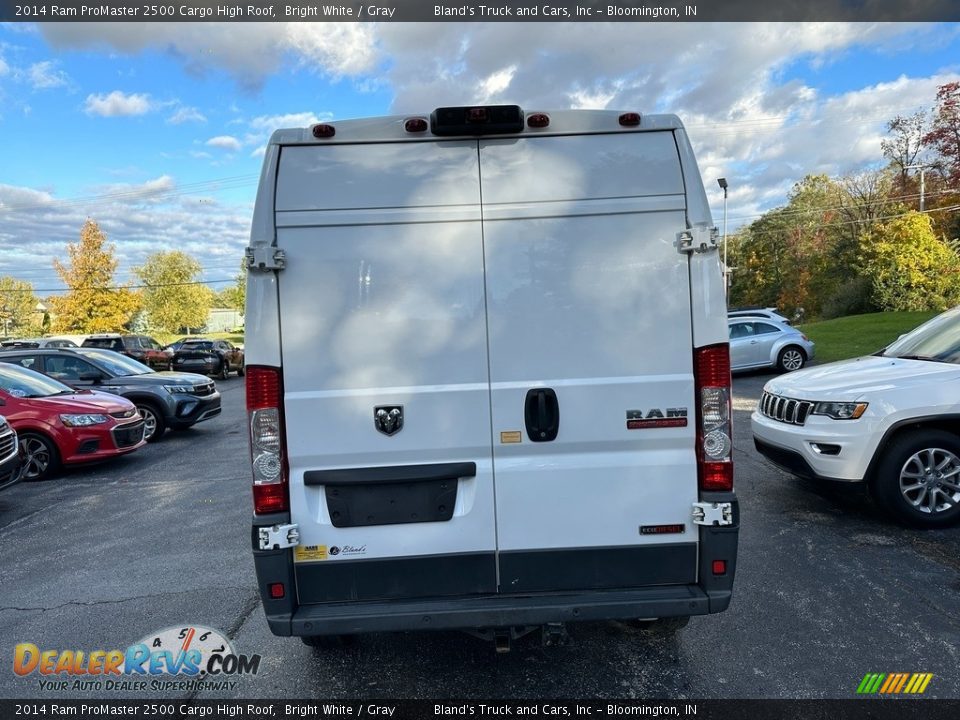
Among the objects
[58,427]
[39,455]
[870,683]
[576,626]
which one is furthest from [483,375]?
[39,455]

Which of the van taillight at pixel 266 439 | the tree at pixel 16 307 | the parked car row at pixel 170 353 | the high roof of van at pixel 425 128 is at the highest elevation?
the tree at pixel 16 307

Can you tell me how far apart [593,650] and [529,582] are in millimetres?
904

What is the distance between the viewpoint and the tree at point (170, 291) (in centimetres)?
5822

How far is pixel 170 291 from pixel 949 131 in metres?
59.2

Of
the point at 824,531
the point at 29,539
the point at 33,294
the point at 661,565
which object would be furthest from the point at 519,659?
the point at 33,294

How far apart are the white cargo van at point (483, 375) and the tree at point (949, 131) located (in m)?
23.1

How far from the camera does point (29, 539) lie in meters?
5.76

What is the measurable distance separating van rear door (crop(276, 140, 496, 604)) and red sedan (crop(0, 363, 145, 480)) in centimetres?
703

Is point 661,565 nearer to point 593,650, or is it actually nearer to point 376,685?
point 593,650

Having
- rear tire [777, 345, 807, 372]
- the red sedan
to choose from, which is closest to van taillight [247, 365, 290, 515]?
the red sedan

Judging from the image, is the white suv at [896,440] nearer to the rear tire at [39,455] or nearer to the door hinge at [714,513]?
the door hinge at [714,513]

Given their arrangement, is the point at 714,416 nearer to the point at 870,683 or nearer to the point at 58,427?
the point at 870,683

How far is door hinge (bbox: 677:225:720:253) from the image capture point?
273 cm

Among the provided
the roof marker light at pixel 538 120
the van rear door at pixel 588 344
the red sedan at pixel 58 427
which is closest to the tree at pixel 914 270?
the van rear door at pixel 588 344
